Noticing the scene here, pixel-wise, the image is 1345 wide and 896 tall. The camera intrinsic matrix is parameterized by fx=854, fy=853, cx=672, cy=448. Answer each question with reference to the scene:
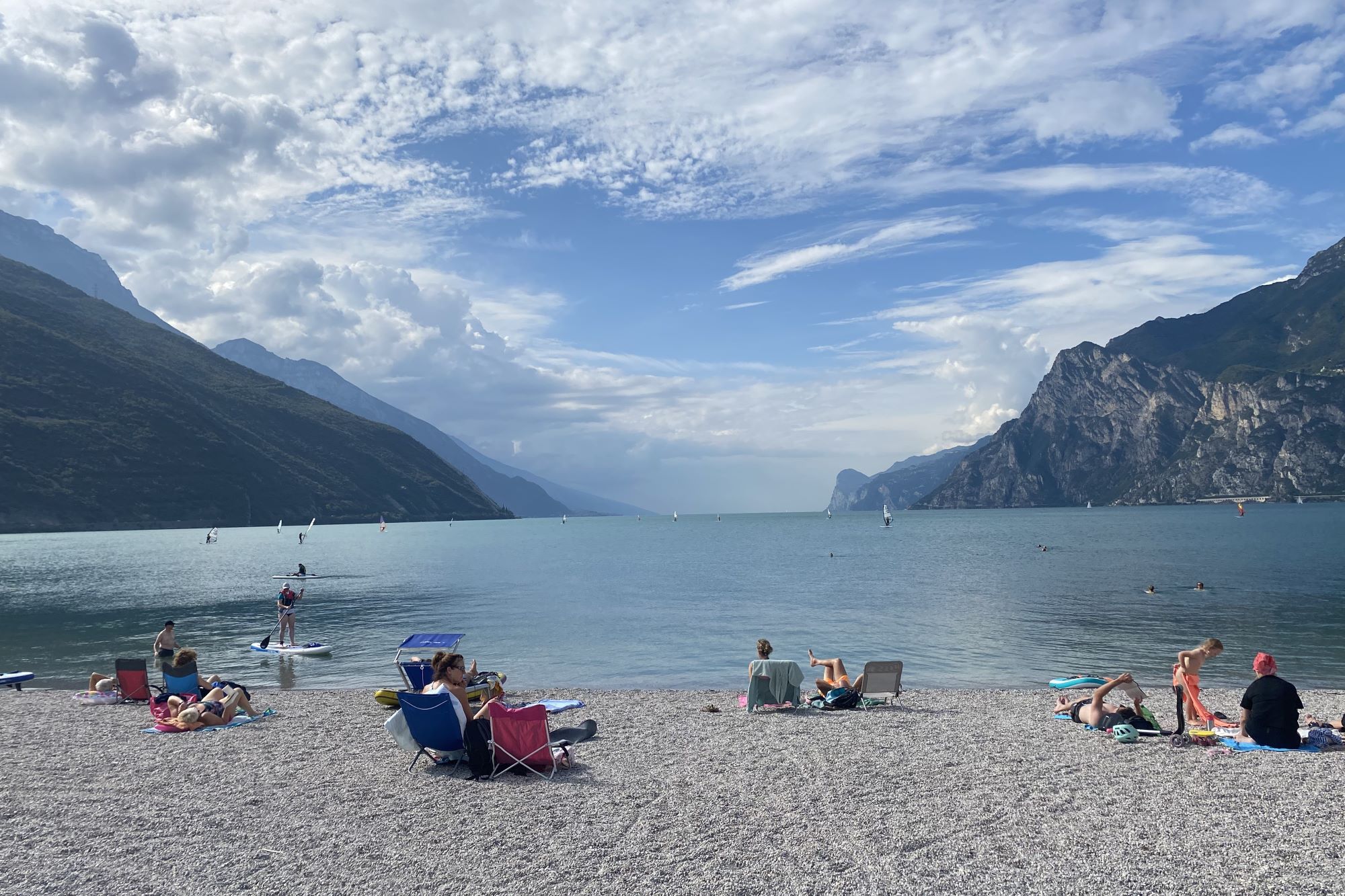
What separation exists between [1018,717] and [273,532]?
189127mm

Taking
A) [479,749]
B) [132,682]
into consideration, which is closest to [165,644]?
[132,682]

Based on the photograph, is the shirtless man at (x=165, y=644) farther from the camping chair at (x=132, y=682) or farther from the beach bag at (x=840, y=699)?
the beach bag at (x=840, y=699)

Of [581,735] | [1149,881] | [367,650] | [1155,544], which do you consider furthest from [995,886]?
[1155,544]

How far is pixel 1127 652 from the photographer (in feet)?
92.0

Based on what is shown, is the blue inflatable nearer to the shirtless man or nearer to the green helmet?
the green helmet

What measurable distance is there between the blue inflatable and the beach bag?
6087 millimetres

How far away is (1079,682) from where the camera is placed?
19.6 metres

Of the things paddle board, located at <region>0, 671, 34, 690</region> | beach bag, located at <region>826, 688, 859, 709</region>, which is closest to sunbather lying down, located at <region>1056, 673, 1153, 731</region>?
beach bag, located at <region>826, 688, 859, 709</region>

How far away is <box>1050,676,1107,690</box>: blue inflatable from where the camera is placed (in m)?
19.3

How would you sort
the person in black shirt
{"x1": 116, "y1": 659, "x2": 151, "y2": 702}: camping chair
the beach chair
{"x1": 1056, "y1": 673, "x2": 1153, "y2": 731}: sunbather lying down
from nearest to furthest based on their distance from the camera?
the person in black shirt < {"x1": 1056, "y1": 673, "x2": 1153, "y2": 731}: sunbather lying down < the beach chair < {"x1": 116, "y1": 659, "x2": 151, "y2": 702}: camping chair

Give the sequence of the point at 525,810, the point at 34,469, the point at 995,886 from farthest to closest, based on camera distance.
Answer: the point at 34,469, the point at 525,810, the point at 995,886

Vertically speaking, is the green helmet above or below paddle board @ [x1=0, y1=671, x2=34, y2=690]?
above

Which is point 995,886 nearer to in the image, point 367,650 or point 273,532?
point 367,650

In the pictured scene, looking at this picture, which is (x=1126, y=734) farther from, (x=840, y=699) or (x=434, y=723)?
(x=434, y=723)
